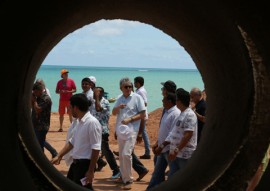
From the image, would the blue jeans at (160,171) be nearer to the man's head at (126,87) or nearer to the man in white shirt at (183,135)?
the man in white shirt at (183,135)

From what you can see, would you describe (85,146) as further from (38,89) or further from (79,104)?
(38,89)

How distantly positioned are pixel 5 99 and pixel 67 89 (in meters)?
12.3

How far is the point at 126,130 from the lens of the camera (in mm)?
8547

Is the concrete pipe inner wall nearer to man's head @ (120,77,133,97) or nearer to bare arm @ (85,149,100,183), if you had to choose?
bare arm @ (85,149,100,183)

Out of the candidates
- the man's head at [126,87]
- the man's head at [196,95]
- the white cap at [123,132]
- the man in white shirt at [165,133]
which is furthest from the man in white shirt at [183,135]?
the man's head at [126,87]

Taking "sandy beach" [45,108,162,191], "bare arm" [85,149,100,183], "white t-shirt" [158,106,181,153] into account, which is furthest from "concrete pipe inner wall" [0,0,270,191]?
"sandy beach" [45,108,162,191]

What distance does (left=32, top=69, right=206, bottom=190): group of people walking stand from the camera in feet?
20.6

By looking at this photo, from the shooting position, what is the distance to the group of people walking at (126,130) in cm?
628

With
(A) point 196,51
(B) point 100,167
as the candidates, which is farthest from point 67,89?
(A) point 196,51

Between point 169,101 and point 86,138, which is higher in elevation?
point 169,101

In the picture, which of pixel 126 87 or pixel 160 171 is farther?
pixel 126 87

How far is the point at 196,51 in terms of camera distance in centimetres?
566

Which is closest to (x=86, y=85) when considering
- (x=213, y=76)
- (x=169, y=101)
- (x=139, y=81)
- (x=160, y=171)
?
(x=139, y=81)

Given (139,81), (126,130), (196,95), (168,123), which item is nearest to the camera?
(168,123)
